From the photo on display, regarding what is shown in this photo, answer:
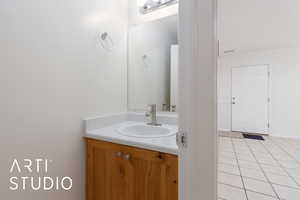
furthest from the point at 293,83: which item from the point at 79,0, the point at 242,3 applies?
the point at 79,0

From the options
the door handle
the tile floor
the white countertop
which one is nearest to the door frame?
the white countertop

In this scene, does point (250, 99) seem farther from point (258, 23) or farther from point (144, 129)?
point (144, 129)

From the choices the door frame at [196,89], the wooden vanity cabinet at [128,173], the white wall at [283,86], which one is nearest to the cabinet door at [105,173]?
the wooden vanity cabinet at [128,173]

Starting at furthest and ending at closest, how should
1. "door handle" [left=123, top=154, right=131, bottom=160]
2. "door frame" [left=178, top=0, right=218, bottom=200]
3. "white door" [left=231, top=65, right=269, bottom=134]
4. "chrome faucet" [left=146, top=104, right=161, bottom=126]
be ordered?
"white door" [left=231, top=65, right=269, bottom=134]
"chrome faucet" [left=146, top=104, right=161, bottom=126]
"door handle" [left=123, top=154, right=131, bottom=160]
"door frame" [left=178, top=0, right=218, bottom=200]

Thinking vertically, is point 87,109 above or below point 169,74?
below

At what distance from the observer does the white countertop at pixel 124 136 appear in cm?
99

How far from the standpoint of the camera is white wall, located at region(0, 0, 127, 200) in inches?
36.1

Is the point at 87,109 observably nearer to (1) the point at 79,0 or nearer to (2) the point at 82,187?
(2) the point at 82,187

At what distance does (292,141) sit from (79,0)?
5.06 m

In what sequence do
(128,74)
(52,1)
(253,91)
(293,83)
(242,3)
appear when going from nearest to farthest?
(52,1) → (128,74) → (242,3) → (293,83) → (253,91)

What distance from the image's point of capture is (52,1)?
1111 mm

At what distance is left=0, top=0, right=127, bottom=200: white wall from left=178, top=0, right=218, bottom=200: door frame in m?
0.93

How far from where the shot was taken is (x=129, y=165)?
1.10 metres

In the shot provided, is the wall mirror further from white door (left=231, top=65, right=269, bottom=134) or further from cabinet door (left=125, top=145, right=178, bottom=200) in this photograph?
white door (left=231, top=65, right=269, bottom=134)
